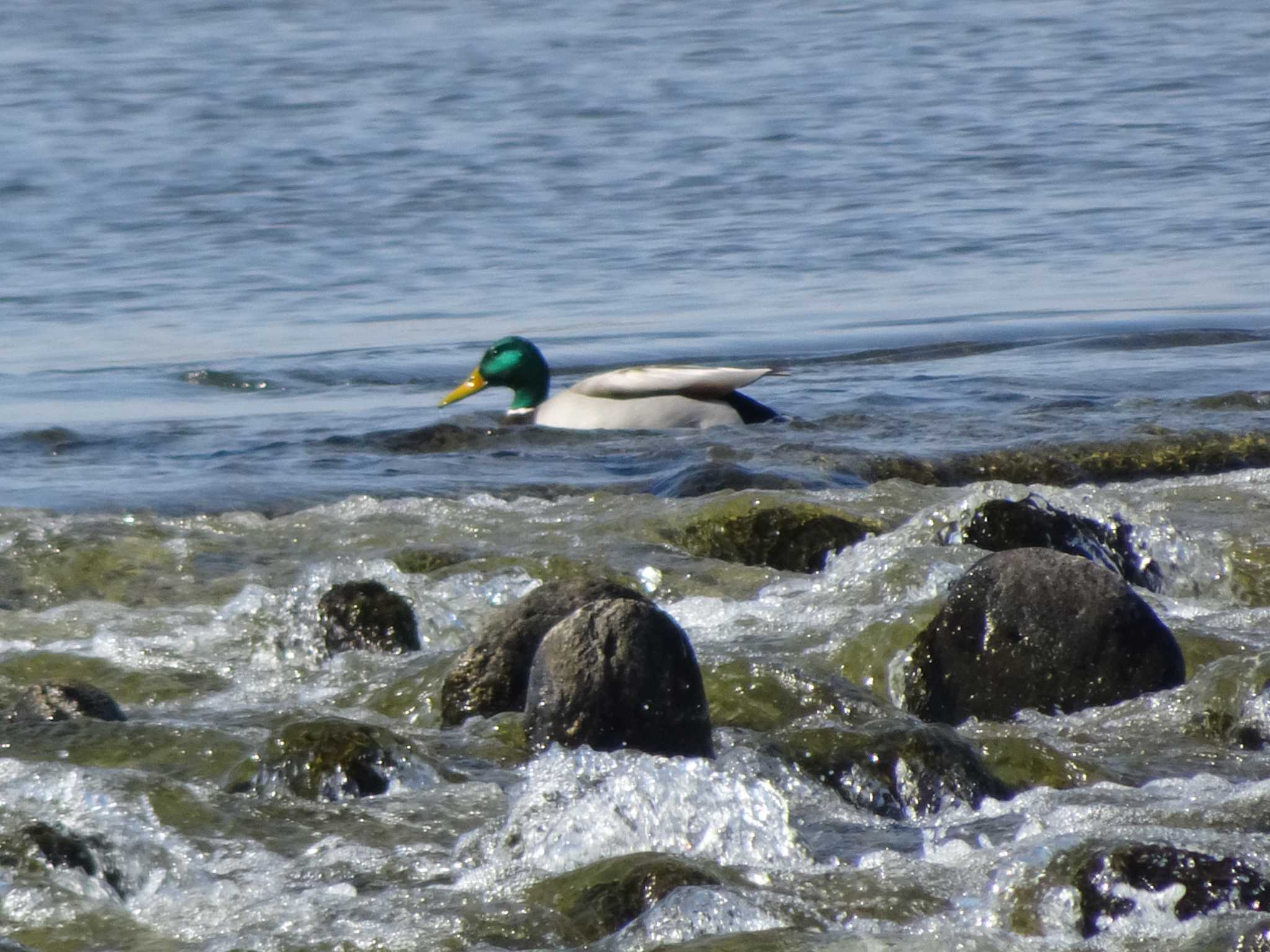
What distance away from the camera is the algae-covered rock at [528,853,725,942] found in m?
3.21

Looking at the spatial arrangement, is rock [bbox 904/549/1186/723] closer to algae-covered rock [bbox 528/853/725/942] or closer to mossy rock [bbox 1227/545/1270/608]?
algae-covered rock [bbox 528/853/725/942]

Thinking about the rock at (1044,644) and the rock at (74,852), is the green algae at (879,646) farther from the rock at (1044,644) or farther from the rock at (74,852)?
the rock at (74,852)

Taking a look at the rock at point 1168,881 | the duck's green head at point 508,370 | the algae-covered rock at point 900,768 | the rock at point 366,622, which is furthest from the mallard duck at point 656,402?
the rock at point 1168,881

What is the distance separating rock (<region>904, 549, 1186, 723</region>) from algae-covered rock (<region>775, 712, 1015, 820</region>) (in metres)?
0.48

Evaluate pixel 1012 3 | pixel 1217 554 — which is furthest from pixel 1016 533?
pixel 1012 3

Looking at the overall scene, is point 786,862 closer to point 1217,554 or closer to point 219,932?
point 219,932

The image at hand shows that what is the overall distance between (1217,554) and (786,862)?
10.1ft

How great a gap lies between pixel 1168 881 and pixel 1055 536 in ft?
9.83

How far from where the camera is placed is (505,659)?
15.0 ft

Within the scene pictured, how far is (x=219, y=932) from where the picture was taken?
325 centimetres

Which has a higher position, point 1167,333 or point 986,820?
point 986,820

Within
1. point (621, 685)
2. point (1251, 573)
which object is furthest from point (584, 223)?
point (621, 685)

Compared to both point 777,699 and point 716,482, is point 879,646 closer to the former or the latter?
point 777,699

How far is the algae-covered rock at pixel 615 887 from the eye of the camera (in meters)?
3.21
